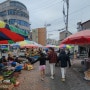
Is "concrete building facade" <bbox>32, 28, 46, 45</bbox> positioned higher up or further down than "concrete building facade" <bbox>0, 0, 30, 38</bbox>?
further down

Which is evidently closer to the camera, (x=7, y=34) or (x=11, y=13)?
(x=7, y=34)

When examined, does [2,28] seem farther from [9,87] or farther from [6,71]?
[6,71]

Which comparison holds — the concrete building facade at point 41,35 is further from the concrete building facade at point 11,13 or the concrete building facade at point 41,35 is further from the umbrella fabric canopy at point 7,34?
the umbrella fabric canopy at point 7,34

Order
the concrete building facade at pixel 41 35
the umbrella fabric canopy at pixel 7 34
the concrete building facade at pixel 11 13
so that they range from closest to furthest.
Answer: the umbrella fabric canopy at pixel 7 34 < the concrete building facade at pixel 41 35 < the concrete building facade at pixel 11 13

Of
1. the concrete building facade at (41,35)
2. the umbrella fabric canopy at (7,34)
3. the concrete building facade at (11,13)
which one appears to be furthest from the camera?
the concrete building facade at (11,13)

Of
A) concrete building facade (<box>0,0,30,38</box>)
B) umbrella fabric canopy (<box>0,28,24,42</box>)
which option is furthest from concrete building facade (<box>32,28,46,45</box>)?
umbrella fabric canopy (<box>0,28,24,42</box>)

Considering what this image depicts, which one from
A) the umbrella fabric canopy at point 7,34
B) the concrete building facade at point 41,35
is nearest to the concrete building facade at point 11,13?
the concrete building facade at point 41,35

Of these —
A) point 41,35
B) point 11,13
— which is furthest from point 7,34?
point 11,13

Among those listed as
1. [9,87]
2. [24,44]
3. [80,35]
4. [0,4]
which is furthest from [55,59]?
[0,4]

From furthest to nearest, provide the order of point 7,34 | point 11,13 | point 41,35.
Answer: point 11,13, point 41,35, point 7,34

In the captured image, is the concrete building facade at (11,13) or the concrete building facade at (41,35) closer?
the concrete building facade at (41,35)

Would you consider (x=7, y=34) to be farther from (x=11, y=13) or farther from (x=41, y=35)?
(x=11, y=13)

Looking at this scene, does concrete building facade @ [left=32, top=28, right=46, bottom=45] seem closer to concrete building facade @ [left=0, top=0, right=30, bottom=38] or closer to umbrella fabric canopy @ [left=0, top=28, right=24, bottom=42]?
concrete building facade @ [left=0, top=0, right=30, bottom=38]

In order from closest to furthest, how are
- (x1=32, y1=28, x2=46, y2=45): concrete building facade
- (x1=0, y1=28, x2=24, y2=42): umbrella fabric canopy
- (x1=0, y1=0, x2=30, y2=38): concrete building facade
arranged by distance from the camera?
(x1=0, y1=28, x2=24, y2=42): umbrella fabric canopy
(x1=32, y1=28, x2=46, y2=45): concrete building facade
(x1=0, y1=0, x2=30, y2=38): concrete building facade
